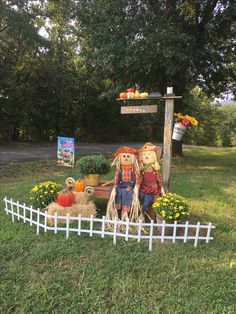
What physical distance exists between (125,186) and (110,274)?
1.62 meters

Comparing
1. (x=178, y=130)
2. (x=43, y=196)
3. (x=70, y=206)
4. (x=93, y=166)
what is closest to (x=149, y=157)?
(x=178, y=130)

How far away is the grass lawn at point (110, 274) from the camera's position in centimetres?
267

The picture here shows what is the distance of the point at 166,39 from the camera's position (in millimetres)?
8703

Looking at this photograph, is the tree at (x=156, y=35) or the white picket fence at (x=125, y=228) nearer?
the white picket fence at (x=125, y=228)

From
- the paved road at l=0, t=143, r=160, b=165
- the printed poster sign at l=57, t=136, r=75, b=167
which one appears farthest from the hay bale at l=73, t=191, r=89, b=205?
the paved road at l=0, t=143, r=160, b=165

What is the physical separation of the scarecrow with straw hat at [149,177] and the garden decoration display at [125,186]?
12cm

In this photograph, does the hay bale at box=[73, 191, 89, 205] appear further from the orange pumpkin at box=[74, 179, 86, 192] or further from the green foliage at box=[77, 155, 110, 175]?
the green foliage at box=[77, 155, 110, 175]

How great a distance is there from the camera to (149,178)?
449 cm

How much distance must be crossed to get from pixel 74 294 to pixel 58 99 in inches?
775

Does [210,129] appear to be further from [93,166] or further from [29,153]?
[93,166]

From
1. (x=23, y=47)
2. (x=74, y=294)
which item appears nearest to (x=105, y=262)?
(x=74, y=294)

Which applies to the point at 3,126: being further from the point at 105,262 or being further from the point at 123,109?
the point at 105,262

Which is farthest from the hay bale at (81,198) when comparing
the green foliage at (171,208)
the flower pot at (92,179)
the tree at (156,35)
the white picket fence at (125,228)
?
the tree at (156,35)

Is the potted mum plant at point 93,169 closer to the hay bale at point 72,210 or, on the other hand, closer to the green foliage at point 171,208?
the hay bale at point 72,210
